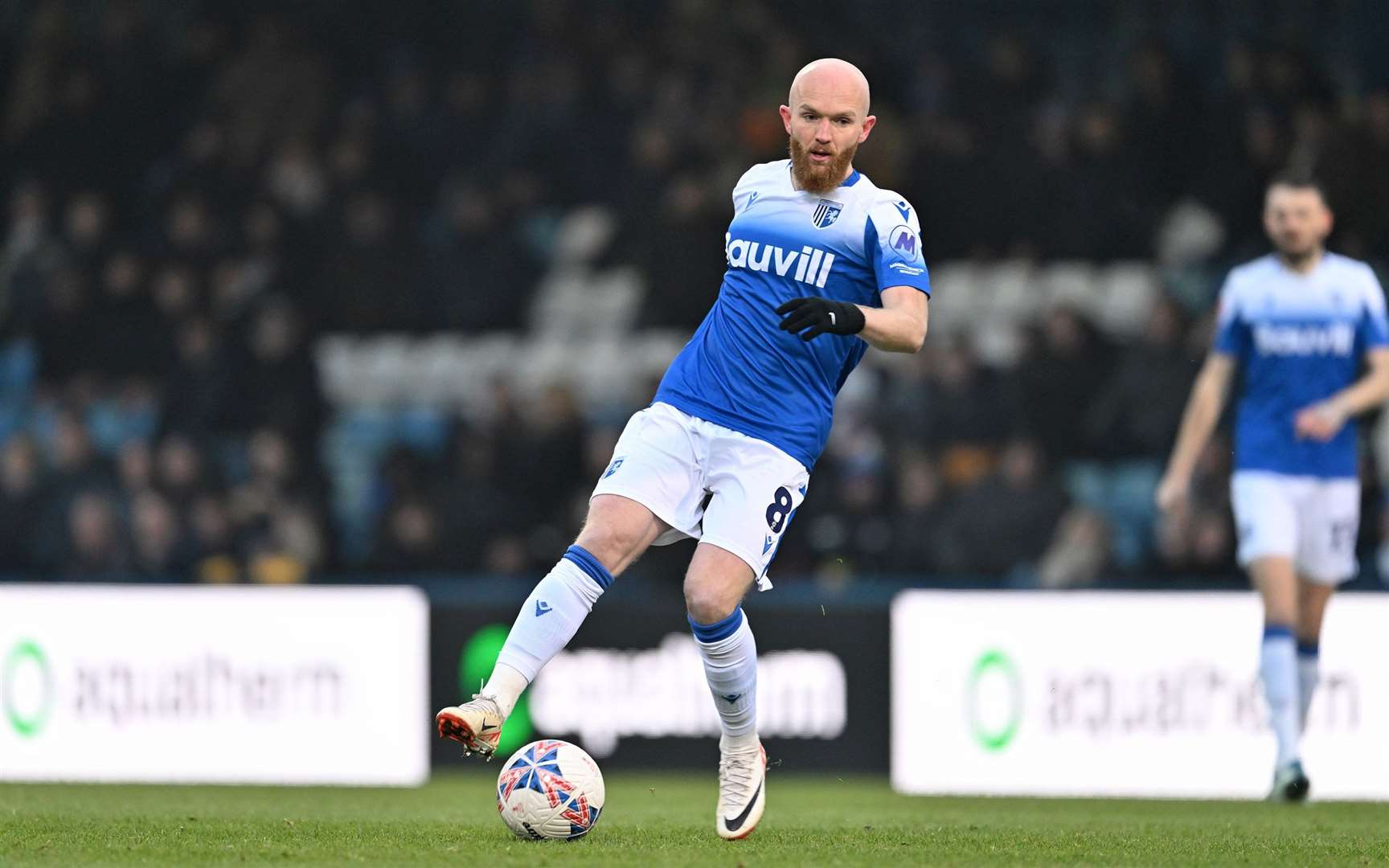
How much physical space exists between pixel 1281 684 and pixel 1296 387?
115 cm

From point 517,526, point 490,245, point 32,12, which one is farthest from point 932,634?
point 32,12

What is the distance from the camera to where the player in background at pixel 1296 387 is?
826 cm

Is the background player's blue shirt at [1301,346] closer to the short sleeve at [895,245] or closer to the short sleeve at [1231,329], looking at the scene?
the short sleeve at [1231,329]

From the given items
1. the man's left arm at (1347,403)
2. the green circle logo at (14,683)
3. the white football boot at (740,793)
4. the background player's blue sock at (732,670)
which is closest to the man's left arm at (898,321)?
the background player's blue sock at (732,670)

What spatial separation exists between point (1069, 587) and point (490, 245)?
522 centimetres

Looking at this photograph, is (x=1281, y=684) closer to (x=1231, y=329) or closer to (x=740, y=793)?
(x=1231, y=329)

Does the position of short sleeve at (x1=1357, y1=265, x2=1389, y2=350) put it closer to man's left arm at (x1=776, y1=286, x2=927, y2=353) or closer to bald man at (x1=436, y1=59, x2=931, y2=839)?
bald man at (x1=436, y1=59, x2=931, y2=839)

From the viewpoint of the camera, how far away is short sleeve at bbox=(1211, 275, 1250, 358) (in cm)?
843

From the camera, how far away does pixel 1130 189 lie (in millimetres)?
13852

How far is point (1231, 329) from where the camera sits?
8453mm

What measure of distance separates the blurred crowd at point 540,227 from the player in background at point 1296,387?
3298mm

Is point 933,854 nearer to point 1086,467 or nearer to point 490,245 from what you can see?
point 1086,467

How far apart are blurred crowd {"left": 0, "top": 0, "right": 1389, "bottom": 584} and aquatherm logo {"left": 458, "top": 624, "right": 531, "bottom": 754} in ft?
6.19

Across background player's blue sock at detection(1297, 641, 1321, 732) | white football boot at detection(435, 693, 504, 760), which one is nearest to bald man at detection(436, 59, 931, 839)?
white football boot at detection(435, 693, 504, 760)
